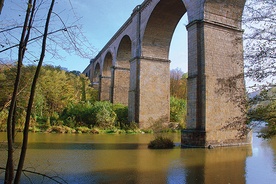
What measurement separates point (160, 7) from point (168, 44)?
2.75 meters

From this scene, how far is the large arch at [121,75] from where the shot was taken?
21891mm

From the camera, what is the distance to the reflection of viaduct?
920 centimetres

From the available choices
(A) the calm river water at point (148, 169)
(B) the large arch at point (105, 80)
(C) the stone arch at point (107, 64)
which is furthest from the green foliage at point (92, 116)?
(C) the stone arch at point (107, 64)

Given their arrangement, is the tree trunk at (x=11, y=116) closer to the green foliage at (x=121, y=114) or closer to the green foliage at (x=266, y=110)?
the green foliage at (x=266, y=110)

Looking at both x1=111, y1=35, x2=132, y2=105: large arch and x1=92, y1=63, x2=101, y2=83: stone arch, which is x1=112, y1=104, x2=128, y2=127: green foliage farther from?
x1=92, y1=63, x2=101, y2=83: stone arch

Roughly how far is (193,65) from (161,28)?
661cm

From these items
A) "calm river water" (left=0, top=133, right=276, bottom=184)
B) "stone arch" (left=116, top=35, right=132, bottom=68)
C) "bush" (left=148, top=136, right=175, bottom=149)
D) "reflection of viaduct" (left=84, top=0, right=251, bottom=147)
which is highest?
"stone arch" (left=116, top=35, right=132, bottom=68)

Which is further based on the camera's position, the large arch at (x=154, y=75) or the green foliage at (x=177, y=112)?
the green foliage at (x=177, y=112)


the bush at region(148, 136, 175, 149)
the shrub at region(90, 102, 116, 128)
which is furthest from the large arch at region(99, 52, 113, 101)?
the bush at region(148, 136, 175, 149)

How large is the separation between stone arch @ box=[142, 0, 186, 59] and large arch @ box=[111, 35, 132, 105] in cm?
592

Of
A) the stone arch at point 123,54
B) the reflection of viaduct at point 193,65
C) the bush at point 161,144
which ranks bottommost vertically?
the bush at point 161,144

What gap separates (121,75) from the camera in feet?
73.2

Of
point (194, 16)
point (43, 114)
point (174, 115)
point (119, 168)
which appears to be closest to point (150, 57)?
point (174, 115)

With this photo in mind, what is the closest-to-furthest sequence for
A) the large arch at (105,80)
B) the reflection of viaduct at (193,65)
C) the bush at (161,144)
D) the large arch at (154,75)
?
the bush at (161,144), the reflection of viaduct at (193,65), the large arch at (154,75), the large arch at (105,80)
